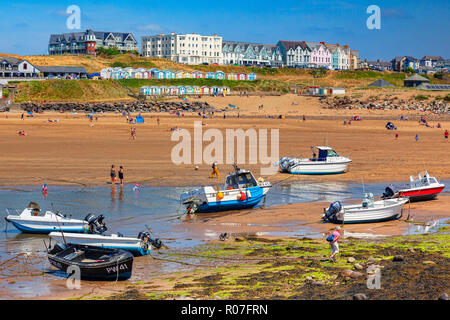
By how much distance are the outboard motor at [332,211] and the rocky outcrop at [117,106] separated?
66.3 metres

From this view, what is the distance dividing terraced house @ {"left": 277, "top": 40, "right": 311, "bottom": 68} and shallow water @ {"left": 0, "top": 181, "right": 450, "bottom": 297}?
149 metres

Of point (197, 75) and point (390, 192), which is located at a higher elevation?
point (197, 75)

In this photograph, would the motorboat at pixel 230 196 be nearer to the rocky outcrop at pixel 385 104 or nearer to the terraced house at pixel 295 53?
the rocky outcrop at pixel 385 104

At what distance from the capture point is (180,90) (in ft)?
371

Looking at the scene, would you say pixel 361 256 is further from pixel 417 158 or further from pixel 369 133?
pixel 369 133

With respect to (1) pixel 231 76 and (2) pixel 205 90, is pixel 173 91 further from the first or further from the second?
(1) pixel 231 76

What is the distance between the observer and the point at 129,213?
26906 millimetres

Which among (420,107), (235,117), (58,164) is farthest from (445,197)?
(420,107)

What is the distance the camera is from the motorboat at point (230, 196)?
1075 inches

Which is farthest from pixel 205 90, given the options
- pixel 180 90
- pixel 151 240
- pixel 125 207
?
pixel 151 240

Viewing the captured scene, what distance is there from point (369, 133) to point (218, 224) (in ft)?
132

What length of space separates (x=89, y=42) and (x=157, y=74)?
52270 millimetres

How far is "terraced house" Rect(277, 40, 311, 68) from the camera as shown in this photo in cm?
18000

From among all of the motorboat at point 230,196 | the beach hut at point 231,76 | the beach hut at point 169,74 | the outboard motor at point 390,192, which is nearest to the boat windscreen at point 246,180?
the motorboat at point 230,196
